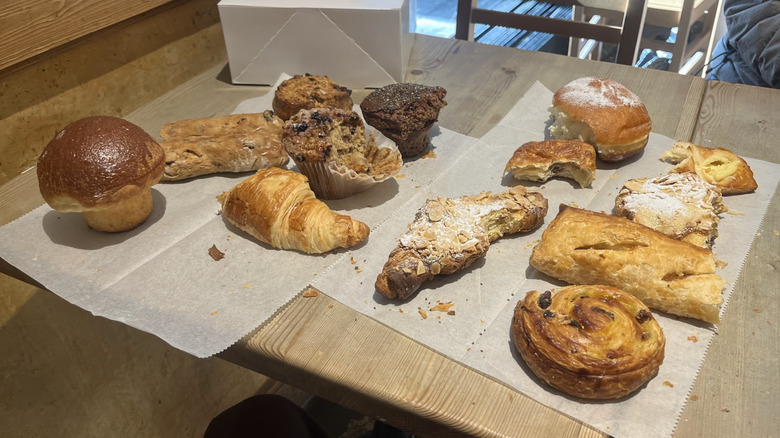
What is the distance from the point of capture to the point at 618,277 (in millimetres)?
1280

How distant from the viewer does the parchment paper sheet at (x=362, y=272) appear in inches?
45.6

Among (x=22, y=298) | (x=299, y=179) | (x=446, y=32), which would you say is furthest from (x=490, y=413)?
(x=446, y=32)

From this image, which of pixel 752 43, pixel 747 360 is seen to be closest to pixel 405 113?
pixel 747 360

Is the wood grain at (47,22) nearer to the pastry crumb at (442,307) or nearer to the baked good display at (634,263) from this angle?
the pastry crumb at (442,307)

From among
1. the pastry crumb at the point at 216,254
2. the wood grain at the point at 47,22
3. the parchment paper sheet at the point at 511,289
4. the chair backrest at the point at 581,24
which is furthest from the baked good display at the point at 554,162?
the wood grain at the point at 47,22

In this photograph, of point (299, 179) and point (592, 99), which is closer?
point (299, 179)

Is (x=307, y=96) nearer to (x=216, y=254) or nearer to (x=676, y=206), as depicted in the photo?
(x=216, y=254)

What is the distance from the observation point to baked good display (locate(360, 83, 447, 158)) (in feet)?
5.58

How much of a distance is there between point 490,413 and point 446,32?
365 cm

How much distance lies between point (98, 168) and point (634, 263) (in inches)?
48.3

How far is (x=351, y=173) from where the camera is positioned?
157 cm

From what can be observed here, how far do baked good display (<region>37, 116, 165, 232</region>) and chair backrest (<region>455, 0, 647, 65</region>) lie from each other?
1.90 metres

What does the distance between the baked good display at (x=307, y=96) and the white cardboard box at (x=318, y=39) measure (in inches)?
10.1

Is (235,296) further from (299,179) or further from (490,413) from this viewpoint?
(490,413)
